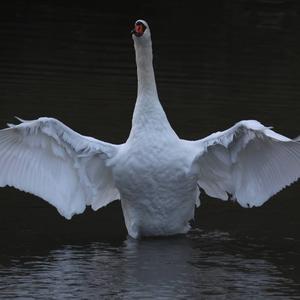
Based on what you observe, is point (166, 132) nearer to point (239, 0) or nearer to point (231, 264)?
point (231, 264)

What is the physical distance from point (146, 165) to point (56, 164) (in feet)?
3.56

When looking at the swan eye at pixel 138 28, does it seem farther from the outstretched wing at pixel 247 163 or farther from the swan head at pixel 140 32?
the outstretched wing at pixel 247 163

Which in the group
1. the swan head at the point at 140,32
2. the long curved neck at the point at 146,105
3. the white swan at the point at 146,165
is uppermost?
the swan head at the point at 140,32

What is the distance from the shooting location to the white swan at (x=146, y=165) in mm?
11570

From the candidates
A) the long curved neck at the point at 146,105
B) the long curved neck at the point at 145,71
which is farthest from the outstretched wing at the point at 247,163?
the long curved neck at the point at 145,71

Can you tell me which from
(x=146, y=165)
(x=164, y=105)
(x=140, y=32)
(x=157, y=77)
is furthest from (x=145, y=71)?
(x=157, y=77)

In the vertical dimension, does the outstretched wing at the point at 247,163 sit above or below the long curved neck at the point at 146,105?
below

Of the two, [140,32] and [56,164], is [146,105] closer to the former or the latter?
[140,32]

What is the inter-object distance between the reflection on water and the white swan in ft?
1.36

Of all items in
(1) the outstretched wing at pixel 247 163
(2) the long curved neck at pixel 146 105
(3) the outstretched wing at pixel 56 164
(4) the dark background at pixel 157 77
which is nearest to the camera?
(1) the outstretched wing at pixel 247 163

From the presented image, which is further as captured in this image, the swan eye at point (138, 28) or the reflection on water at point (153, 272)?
the swan eye at point (138, 28)

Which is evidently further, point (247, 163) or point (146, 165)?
point (247, 163)

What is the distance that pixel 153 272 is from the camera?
10969 millimetres

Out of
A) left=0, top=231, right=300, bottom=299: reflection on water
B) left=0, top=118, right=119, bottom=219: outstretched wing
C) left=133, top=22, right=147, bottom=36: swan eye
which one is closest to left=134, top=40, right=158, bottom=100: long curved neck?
left=133, top=22, right=147, bottom=36: swan eye
